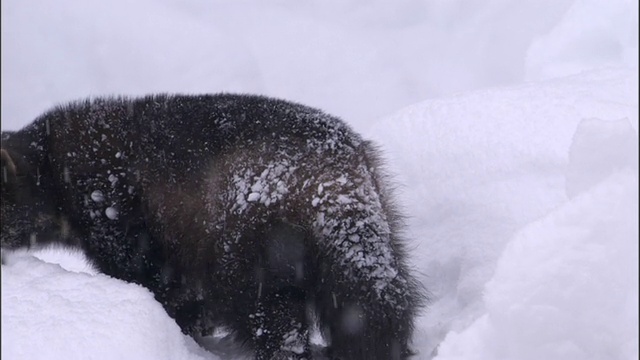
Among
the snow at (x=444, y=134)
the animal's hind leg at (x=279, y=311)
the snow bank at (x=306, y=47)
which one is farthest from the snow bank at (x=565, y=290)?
the snow bank at (x=306, y=47)

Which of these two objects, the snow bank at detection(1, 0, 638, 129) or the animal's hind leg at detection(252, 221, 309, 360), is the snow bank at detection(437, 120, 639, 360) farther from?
the snow bank at detection(1, 0, 638, 129)

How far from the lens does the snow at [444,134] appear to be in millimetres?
2695

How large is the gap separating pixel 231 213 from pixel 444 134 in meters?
2.14

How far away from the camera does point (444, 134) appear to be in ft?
17.1

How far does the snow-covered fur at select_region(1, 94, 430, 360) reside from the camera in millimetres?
3396

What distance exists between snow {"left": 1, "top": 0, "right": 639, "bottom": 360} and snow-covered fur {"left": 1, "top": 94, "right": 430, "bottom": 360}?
0.16 meters

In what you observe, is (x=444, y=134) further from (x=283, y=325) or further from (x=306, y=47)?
(x=306, y=47)

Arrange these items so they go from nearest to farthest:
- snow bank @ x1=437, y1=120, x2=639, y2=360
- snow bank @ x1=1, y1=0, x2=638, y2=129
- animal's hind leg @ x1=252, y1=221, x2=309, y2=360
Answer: snow bank @ x1=437, y1=120, x2=639, y2=360
animal's hind leg @ x1=252, y1=221, x2=309, y2=360
snow bank @ x1=1, y1=0, x2=638, y2=129

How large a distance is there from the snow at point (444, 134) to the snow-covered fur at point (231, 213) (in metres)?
0.16

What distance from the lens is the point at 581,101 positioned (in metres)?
5.27

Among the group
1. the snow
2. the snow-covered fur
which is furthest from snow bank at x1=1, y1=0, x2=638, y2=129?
the snow-covered fur

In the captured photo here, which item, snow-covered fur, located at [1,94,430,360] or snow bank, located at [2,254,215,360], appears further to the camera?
snow-covered fur, located at [1,94,430,360]

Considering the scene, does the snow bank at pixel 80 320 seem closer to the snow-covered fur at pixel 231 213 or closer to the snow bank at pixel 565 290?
the snow-covered fur at pixel 231 213

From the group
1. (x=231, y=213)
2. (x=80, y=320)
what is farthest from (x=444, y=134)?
(x=80, y=320)
